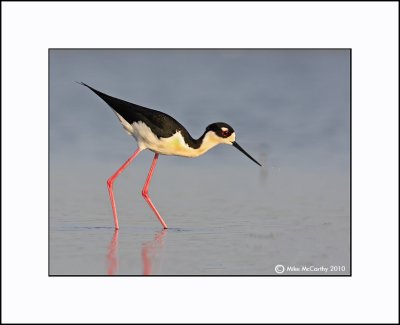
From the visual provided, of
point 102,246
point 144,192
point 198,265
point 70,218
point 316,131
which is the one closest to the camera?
point 198,265

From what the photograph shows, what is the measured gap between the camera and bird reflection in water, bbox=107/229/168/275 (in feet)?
17.7

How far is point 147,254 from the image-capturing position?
18.8 ft

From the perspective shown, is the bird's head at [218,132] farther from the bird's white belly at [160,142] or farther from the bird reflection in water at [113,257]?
the bird reflection in water at [113,257]

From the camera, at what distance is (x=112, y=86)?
10.2 meters

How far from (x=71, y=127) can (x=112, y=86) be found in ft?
3.32

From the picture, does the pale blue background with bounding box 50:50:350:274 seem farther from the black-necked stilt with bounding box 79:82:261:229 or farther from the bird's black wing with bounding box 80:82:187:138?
the bird's black wing with bounding box 80:82:187:138

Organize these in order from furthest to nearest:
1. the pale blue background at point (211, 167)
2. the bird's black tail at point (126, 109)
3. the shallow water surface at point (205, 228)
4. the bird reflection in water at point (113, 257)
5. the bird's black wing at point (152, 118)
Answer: the bird's black tail at point (126, 109)
the bird's black wing at point (152, 118)
the pale blue background at point (211, 167)
the shallow water surface at point (205, 228)
the bird reflection in water at point (113, 257)

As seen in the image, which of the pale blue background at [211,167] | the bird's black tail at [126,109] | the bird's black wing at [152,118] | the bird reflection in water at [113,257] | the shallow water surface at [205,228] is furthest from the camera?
the bird's black tail at [126,109]

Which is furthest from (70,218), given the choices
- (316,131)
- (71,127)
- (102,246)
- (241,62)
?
(241,62)

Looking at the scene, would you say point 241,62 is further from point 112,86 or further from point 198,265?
point 198,265

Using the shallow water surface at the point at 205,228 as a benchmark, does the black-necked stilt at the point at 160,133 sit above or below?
above

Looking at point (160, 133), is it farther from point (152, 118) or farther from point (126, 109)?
point (126, 109)

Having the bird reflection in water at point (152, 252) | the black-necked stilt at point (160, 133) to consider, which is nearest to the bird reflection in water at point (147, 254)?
the bird reflection in water at point (152, 252)

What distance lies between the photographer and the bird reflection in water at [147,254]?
5.39 metres
